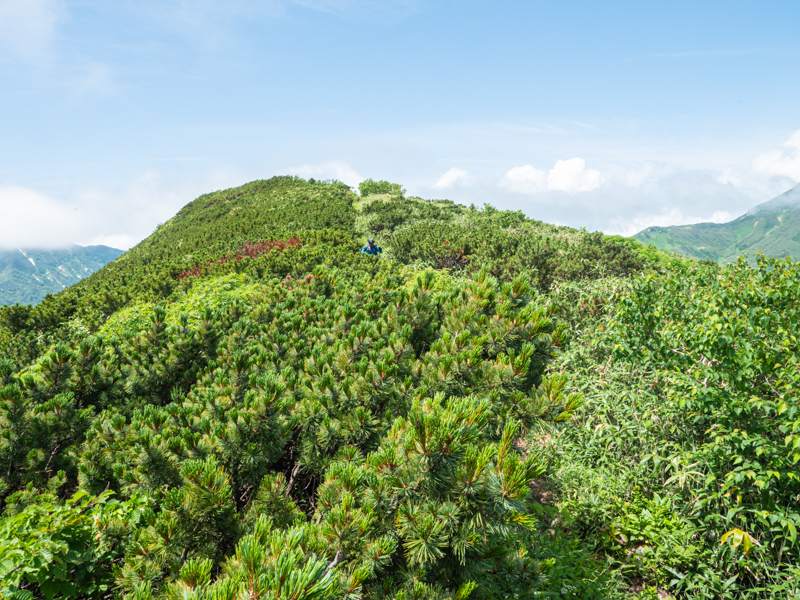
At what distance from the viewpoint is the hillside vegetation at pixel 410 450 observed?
102 inches

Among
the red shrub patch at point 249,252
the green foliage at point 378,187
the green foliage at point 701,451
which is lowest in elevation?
the green foliage at point 701,451

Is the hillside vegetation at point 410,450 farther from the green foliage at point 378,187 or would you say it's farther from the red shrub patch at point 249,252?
the green foliage at point 378,187

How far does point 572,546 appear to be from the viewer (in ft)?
17.4

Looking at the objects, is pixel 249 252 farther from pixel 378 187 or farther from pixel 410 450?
pixel 378 187

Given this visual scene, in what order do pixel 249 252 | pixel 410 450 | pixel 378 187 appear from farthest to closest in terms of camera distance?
pixel 378 187 < pixel 249 252 < pixel 410 450

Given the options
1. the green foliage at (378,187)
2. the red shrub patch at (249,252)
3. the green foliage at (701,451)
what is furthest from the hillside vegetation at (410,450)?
the green foliage at (378,187)

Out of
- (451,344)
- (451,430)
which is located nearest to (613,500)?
(451,344)

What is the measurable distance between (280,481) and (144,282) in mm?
13417

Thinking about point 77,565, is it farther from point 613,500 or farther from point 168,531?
point 613,500

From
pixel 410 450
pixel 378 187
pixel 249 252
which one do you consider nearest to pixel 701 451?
pixel 410 450

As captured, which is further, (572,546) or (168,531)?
(572,546)

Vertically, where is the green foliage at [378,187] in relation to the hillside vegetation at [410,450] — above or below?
above

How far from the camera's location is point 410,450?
273 cm

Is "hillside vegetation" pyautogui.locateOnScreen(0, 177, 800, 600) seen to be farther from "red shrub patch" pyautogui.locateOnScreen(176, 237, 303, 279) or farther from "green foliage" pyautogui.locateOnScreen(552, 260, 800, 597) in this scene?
"red shrub patch" pyautogui.locateOnScreen(176, 237, 303, 279)
